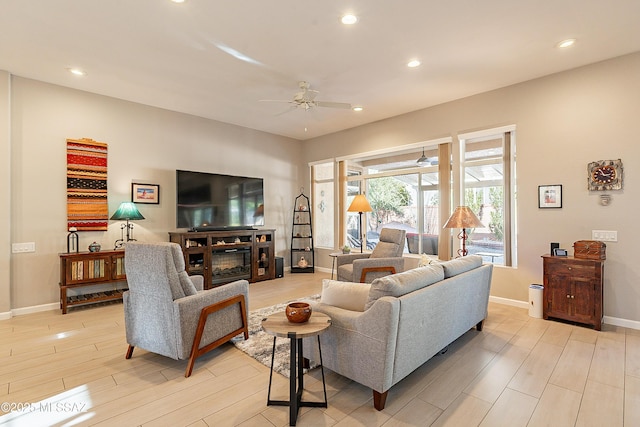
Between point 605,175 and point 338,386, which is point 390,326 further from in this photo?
point 605,175

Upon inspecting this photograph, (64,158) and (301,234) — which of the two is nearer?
(64,158)

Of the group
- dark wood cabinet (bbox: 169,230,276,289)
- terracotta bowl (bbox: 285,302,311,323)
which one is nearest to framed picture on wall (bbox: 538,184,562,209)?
terracotta bowl (bbox: 285,302,311,323)

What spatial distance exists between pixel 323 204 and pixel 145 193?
3.71 metres

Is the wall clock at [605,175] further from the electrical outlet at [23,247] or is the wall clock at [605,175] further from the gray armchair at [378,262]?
the electrical outlet at [23,247]

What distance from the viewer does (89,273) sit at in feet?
14.0

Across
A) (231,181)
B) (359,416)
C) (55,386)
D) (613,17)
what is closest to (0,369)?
(55,386)

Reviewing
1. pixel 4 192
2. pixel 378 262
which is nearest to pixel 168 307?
pixel 378 262

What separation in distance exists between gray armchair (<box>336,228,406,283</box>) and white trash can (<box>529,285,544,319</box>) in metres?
1.68

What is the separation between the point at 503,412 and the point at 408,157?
4508mm

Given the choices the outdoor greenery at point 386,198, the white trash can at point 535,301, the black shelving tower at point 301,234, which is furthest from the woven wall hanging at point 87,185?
the white trash can at point 535,301

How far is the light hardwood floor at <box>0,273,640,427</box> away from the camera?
2.01 metres

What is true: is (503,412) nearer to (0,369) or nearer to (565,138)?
(565,138)

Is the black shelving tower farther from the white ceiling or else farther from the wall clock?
the wall clock

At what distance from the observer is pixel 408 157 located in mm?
5844
